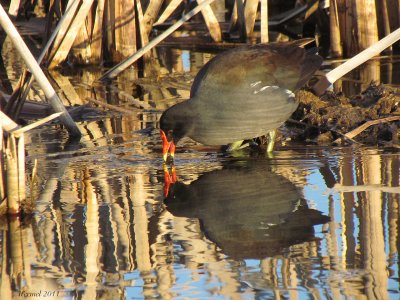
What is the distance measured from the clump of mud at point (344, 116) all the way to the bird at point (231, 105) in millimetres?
254

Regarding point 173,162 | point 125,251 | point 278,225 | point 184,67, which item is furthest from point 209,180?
point 184,67

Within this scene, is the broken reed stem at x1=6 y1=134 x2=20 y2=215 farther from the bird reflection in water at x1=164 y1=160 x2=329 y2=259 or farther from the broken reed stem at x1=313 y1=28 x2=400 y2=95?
the broken reed stem at x1=313 y1=28 x2=400 y2=95

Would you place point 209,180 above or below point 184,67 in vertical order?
below

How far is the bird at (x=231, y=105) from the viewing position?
500 cm

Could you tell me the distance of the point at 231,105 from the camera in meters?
5.04

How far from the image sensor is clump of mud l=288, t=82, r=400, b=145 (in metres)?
5.32

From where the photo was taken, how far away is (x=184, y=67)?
823 cm

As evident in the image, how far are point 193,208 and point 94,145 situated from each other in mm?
1536

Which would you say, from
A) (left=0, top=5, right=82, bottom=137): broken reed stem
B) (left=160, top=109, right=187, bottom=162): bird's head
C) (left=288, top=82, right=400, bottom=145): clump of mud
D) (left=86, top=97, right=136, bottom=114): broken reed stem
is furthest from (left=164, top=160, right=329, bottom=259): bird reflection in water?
(left=86, top=97, right=136, bottom=114): broken reed stem

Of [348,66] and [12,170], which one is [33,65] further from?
[348,66]

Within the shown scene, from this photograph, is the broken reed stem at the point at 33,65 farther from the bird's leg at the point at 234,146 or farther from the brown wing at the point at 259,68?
the bird's leg at the point at 234,146

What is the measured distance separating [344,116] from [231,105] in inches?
36.3

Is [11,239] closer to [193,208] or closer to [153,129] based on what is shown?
[193,208]

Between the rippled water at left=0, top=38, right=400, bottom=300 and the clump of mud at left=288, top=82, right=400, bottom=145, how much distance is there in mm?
239
